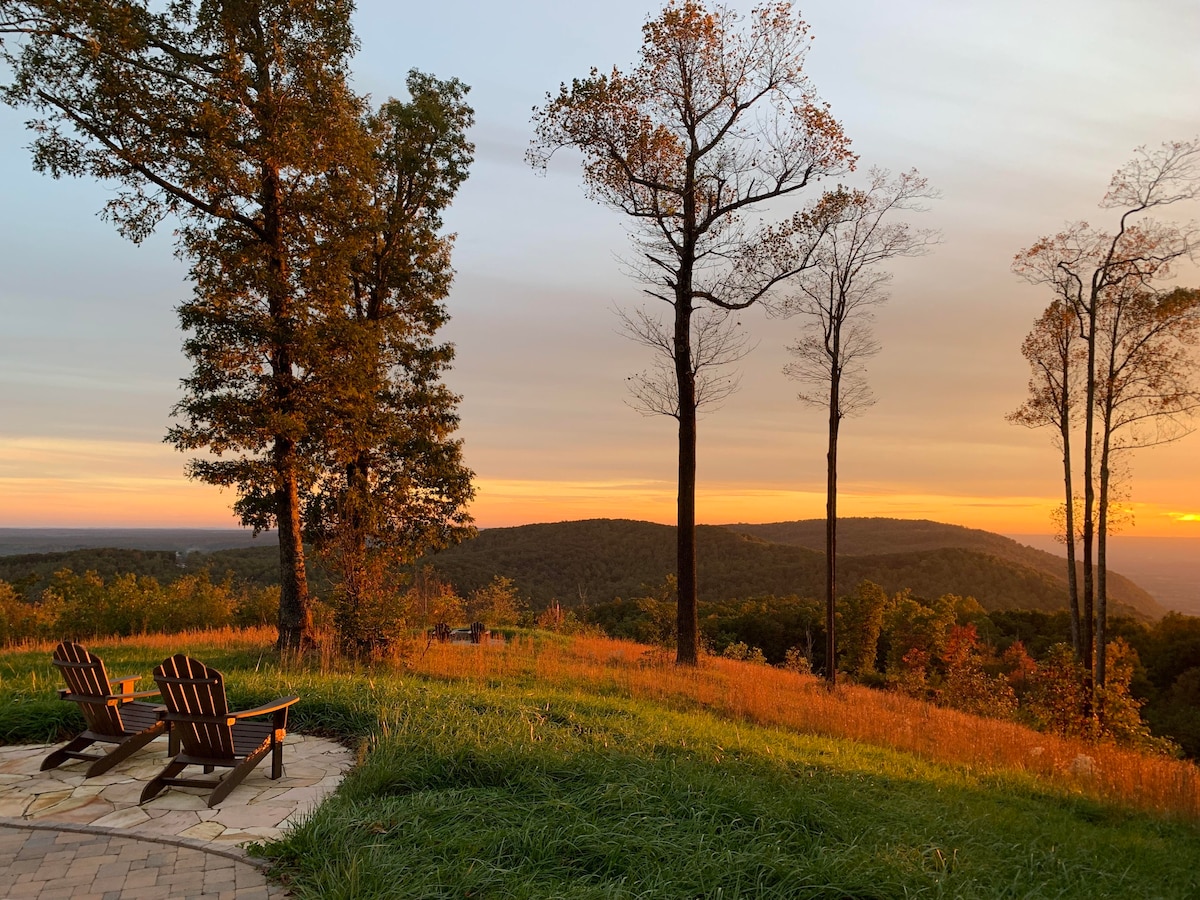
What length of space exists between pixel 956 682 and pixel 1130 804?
18261 millimetres

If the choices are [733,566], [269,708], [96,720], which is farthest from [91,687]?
[733,566]

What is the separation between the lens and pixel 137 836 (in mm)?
4672

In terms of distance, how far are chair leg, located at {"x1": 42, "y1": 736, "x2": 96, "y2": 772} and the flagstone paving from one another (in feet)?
0.23

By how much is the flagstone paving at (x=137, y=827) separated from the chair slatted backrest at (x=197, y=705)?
0.34m

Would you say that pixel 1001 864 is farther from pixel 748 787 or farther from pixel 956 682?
pixel 956 682

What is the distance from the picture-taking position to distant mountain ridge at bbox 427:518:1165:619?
68.9 meters

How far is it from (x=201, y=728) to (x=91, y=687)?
1.26 metres

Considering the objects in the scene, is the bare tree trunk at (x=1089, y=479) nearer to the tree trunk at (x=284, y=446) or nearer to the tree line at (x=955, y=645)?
the tree line at (x=955, y=645)

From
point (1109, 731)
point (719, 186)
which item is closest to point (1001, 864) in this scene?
point (719, 186)

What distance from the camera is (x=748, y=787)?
5.40 metres

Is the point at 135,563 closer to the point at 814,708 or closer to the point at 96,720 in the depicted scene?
the point at 96,720

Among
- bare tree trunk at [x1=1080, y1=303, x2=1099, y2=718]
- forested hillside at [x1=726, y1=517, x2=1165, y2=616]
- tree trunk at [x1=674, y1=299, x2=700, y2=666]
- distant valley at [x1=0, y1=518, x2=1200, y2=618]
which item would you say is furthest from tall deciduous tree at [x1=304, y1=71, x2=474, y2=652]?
forested hillside at [x1=726, y1=517, x2=1165, y2=616]

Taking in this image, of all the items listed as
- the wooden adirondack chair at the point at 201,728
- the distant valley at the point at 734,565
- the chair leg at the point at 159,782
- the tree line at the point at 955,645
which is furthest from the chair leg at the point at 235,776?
the distant valley at the point at 734,565

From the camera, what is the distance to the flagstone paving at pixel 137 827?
3998mm
